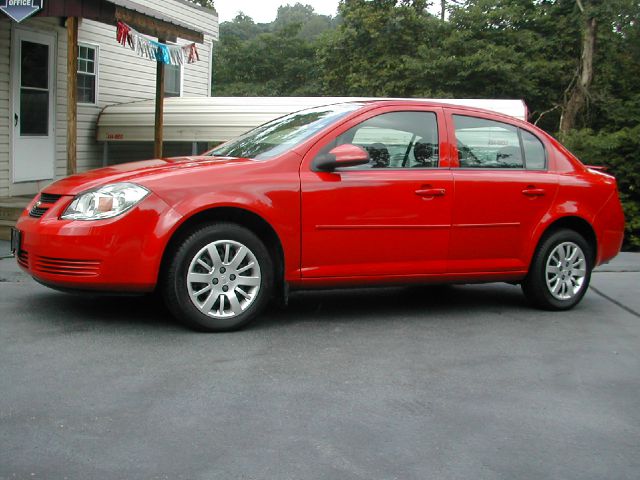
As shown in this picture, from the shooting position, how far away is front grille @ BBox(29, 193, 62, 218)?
→ 583 centimetres

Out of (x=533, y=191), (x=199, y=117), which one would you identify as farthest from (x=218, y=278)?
(x=199, y=117)

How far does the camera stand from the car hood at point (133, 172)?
5691 mm

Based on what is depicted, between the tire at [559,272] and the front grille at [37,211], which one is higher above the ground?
the front grille at [37,211]

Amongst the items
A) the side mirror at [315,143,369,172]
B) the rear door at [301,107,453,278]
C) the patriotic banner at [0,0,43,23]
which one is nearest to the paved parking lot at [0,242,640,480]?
the rear door at [301,107,453,278]

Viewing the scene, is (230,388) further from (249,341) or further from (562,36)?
(562,36)

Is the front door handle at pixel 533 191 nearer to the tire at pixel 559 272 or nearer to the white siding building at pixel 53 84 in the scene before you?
the tire at pixel 559 272

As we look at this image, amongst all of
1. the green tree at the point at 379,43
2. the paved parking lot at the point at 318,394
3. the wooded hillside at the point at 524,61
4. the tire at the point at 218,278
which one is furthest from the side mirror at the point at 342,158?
the green tree at the point at 379,43

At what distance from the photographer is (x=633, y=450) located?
3.90 m

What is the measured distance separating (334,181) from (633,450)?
113 inches

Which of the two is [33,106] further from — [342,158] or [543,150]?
[543,150]

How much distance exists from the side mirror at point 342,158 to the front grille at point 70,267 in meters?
1.68

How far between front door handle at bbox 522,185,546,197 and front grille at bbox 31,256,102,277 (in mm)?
3356

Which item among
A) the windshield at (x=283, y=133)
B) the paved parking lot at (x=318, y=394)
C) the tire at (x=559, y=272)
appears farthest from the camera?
the tire at (x=559, y=272)

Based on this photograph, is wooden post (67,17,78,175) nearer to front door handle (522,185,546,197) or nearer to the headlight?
the headlight
